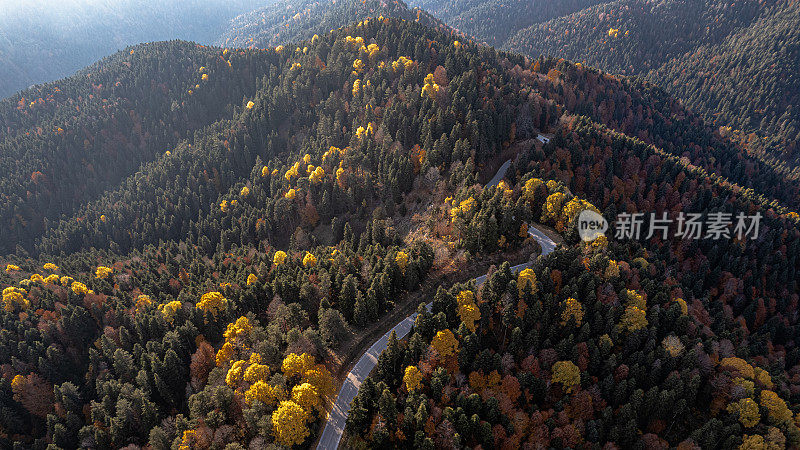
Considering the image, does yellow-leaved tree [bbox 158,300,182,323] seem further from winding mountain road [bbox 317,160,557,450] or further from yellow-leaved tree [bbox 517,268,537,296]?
yellow-leaved tree [bbox 517,268,537,296]

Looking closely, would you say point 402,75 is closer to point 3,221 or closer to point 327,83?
point 327,83

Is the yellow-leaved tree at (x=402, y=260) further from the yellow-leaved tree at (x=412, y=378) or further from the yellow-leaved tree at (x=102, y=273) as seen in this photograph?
→ the yellow-leaved tree at (x=102, y=273)

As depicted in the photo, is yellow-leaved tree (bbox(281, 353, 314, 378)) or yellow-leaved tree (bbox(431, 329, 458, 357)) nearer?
yellow-leaved tree (bbox(281, 353, 314, 378))

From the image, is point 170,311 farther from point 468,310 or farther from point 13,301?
point 468,310

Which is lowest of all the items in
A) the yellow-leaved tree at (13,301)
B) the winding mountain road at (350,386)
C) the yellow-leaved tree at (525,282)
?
the winding mountain road at (350,386)

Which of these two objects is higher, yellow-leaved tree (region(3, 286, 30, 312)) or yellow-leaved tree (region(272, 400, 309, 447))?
yellow-leaved tree (region(3, 286, 30, 312))

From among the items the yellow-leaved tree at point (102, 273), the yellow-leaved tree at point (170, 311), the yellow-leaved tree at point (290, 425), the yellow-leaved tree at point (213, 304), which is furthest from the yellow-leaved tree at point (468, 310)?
the yellow-leaved tree at point (102, 273)

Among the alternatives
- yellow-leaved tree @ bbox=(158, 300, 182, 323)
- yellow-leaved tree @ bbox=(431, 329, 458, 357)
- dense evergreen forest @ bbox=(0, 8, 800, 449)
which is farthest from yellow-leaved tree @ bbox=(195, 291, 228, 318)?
yellow-leaved tree @ bbox=(431, 329, 458, 357)

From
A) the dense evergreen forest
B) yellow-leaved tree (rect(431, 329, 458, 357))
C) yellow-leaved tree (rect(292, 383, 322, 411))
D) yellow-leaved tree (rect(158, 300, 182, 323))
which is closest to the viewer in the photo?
yellow-leaved tree (rect(292, 383, 322, 411))

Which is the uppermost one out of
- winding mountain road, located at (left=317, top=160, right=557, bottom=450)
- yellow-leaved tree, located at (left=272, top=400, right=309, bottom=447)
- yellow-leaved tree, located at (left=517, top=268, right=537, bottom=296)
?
yellow-leaved tree, located at (left=272, top=400, right=309, bottom=447)
